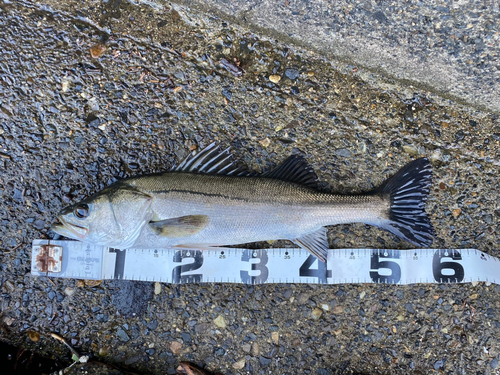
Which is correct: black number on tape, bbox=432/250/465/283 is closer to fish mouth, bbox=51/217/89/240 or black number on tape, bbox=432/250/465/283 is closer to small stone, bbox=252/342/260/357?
small stone, bbox=252/342/260/357

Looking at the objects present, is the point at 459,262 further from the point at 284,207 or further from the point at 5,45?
the point at 5,45

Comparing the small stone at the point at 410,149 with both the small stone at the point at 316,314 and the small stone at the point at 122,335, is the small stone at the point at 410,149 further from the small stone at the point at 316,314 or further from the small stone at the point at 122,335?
the small stone at the point at 122,335

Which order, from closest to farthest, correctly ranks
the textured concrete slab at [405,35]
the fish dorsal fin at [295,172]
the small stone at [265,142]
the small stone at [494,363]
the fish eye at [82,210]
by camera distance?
the fish eye at [82,210] < the textured concrete slab at [405,35] < the fish dorsal fin at [295,172] < the small stone at [494,363] < the small stone at [265,142]

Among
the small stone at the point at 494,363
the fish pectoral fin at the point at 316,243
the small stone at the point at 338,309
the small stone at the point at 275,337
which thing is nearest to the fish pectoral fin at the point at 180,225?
the fish pectoral fin at the point at 316,243

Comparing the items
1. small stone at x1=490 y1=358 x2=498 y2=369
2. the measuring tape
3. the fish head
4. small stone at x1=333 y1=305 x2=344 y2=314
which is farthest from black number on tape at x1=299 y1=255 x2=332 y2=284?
small stone at x1=490 y1=358 x2=498 y2=369

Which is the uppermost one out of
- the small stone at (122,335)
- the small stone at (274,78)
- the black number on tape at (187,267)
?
the small stone at (274,78)

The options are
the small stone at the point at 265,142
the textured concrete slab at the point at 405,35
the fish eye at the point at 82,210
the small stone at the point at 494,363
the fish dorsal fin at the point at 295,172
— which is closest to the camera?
the fish eye at the point at 82,210

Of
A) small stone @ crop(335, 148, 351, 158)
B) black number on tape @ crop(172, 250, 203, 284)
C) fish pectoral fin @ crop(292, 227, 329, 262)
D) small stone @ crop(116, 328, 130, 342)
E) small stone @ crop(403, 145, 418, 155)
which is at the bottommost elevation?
small stone @ crop(116, 328, 130, 342)

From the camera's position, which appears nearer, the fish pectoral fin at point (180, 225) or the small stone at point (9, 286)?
the fish pectoral fin at point (180, 225)
